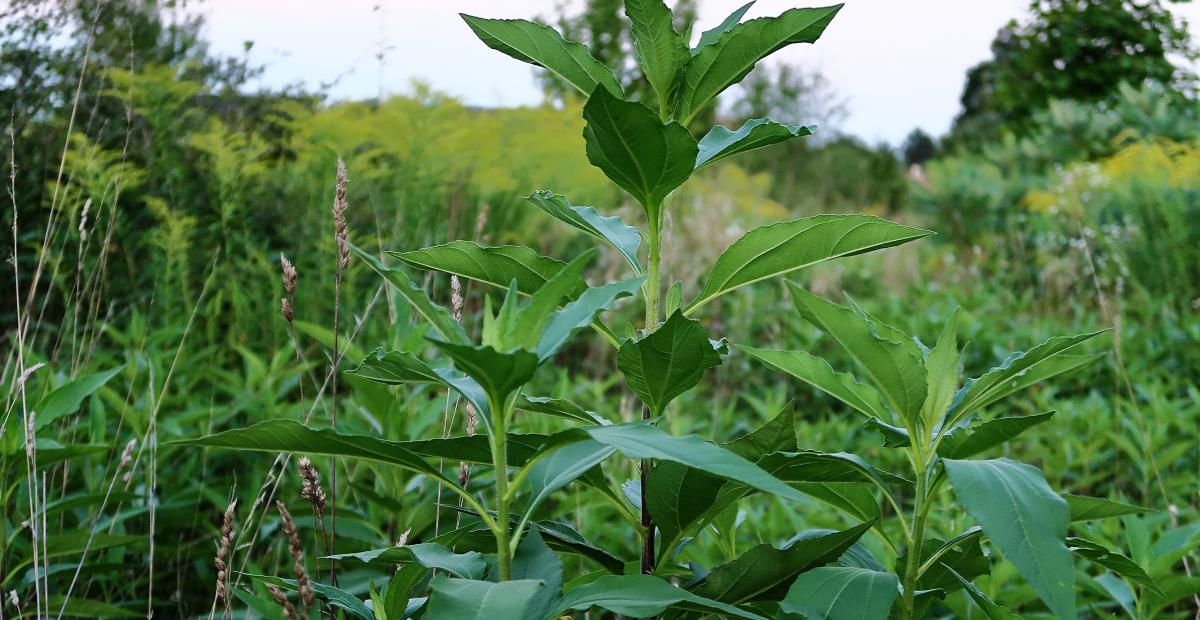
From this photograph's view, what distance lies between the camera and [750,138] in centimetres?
96

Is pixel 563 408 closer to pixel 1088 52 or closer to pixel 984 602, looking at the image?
pixel 984 602

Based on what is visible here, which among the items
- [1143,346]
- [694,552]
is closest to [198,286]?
[694,552]

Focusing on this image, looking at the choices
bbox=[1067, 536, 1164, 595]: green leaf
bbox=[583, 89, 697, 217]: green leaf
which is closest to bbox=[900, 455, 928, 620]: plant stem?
bbox=[1067, 536, 1164, 595]: green leaf

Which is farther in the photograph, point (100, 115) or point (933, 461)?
point (100, 115)

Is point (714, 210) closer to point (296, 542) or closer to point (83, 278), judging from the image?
point (83, 278)

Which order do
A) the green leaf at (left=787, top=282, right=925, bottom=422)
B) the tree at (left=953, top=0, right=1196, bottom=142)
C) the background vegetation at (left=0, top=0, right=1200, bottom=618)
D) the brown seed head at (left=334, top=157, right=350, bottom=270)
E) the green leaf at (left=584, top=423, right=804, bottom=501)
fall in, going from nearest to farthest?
the green leaf at (left=584, top=423, right=804, bottom=501)
the green leaf at (left=787, top=282, right=925, bottom=422)
the brown seed head at (left=334, top=157, right=350, bottom=270)
the background vegetation at (left=0, top=0, right=1200, bottom=618)
the tree at (left=953, top=0, right=1196, bottom=142)

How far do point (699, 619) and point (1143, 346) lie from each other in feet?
14.0

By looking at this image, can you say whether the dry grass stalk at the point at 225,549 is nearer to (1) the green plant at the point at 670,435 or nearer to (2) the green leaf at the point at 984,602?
(1) the green plant at the point at 670,435

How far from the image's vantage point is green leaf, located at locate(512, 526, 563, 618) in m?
0.79

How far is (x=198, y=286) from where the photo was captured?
405 centimetres

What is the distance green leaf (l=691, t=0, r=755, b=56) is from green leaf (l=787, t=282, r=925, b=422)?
29 cm

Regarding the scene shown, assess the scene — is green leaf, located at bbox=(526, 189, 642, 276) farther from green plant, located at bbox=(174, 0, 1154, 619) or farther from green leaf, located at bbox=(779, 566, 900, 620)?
green leaf, located at bbox=(779, 566, 900, 620)

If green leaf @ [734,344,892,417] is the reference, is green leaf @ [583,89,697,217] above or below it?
above

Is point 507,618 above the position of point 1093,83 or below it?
below
